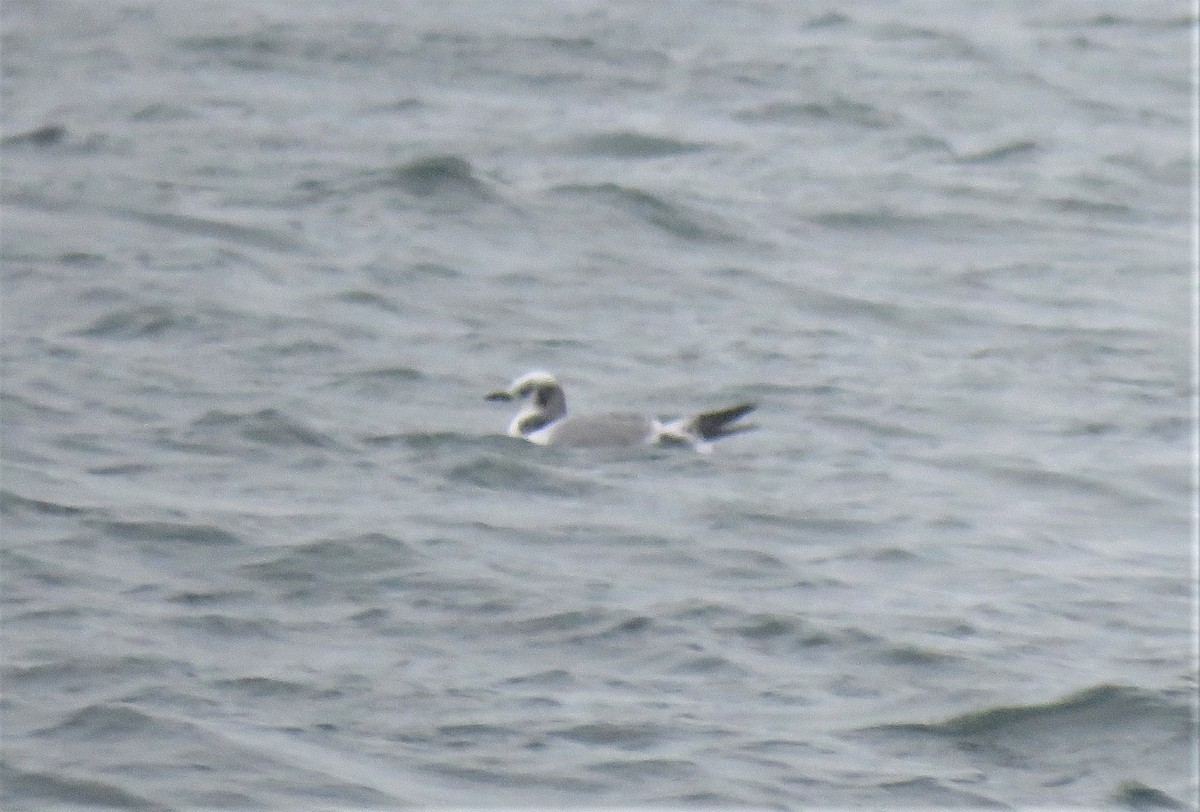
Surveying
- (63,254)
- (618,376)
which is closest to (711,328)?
(618,376)

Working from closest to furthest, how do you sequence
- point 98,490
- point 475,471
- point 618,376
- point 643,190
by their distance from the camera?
point 98,490, point 475,471, point 618,376, point 643,190

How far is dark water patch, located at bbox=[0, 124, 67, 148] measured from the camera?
48.2 feet

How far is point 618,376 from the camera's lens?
11734 mm

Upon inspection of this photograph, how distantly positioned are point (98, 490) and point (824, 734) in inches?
128

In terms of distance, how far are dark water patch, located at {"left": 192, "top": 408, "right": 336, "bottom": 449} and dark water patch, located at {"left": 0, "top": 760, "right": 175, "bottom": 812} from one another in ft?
11.0

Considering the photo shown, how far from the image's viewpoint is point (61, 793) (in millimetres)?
7012

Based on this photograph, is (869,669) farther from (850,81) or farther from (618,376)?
(850,81)

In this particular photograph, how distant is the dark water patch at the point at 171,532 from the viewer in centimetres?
920

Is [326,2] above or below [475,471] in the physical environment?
above

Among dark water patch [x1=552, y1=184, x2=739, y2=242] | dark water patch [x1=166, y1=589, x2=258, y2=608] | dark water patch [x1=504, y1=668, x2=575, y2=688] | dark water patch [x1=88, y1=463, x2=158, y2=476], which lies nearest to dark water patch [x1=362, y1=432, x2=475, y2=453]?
dark water patch [x1=88, y1=463, x2=158, y2=476]

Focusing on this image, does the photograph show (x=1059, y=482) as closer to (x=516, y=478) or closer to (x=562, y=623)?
(x=516, y=478)

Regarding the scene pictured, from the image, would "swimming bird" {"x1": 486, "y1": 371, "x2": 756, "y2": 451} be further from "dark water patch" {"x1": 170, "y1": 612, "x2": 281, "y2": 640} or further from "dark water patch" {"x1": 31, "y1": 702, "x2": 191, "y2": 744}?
"dark water patch" {"x1": 31, "y1": 702, "x2": 191, "y2": 744}

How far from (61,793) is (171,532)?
2304mm

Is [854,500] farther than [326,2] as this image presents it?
No
